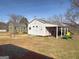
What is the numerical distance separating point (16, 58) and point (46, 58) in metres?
2.20

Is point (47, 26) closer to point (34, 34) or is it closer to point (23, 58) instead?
point (34, 34)

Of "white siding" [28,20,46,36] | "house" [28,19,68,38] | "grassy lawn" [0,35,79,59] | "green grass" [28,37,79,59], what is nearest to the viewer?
Result: "green grass" [28,37,79,59]

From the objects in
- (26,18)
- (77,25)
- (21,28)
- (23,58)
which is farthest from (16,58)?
(26,18)

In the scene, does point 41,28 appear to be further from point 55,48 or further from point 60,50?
point 60,50

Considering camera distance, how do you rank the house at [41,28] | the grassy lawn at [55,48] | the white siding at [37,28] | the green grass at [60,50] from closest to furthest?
the green grass at [60,50], the grassy lawn at [55,48], the house at [41,28], the white siding at [37,28]

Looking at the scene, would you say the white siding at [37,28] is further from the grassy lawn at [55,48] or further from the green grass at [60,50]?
the green grass at [60,50]

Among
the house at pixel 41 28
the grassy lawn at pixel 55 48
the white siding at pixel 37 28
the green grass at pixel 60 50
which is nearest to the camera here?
the green grass at pixel 60 50

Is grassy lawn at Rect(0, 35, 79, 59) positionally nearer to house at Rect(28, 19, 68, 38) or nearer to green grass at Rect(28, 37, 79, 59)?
green grass at Rect(28, 37, 79, 59)

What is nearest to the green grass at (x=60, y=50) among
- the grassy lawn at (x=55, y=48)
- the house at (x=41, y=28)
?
the grassy lawn at (x=55, y=48)

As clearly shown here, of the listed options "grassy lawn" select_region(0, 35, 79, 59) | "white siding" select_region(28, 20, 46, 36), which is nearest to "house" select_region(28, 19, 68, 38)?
"white siding" select_region(28, 20, 46, 36)

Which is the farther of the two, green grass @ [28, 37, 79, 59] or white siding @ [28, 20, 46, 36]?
white siding @ [28, 20, 46, 36]

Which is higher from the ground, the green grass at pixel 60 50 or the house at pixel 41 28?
the house at pixel 41 28

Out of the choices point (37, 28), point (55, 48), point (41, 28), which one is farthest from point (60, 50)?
point (37, 28)

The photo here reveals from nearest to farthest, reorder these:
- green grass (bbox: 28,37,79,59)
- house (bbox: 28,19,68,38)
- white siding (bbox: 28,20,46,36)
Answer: green grass (bbox: 28,37,79,59) → house (bbox: 28,19,68,38) → white siding (bbox: 28,20,46,36)
